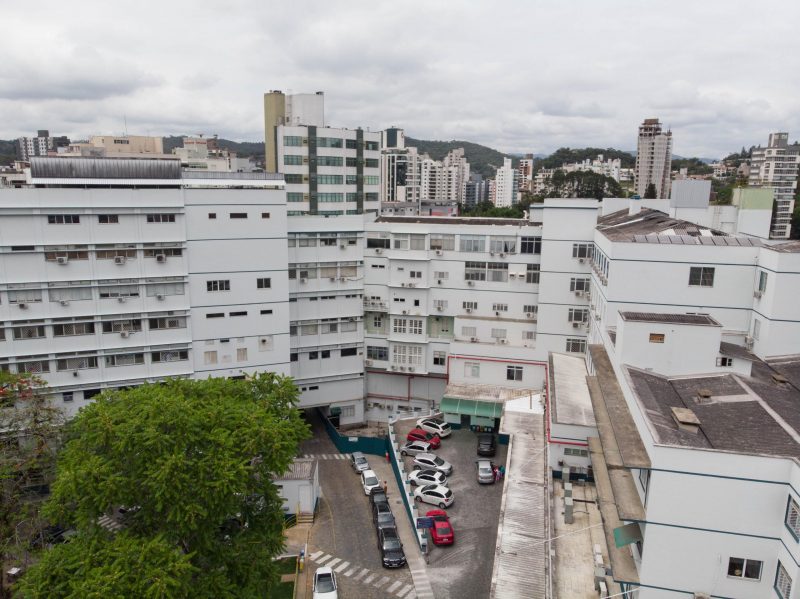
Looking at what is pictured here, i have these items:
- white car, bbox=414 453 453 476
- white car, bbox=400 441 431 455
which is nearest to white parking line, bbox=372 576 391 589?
white car, bbox=414 453 453 476

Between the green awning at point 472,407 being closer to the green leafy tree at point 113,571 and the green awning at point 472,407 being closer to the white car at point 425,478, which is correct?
the white car at point 425,478

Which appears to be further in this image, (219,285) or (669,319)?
(219,285)

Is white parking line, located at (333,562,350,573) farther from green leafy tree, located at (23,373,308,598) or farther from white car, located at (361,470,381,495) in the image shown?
green leafy tree, located at (23,373,308,598)

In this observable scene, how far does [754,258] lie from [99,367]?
3223cm

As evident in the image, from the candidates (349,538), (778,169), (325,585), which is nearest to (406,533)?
(349,538)

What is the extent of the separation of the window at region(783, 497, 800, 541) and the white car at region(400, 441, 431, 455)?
2329cm

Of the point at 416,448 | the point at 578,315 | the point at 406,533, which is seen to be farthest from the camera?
the point at 578,315

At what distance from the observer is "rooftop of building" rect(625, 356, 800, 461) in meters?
14.9

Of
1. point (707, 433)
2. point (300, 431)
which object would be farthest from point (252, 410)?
point (707, 433)

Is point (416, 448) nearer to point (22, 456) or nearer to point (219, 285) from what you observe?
point (219, 285)

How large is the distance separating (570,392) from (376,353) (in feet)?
53.9

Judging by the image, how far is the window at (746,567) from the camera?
1395cm

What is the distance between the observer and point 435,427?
3741 centimetres

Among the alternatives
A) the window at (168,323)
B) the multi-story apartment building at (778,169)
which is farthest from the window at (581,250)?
the multi-story apartment building at (778,169)
